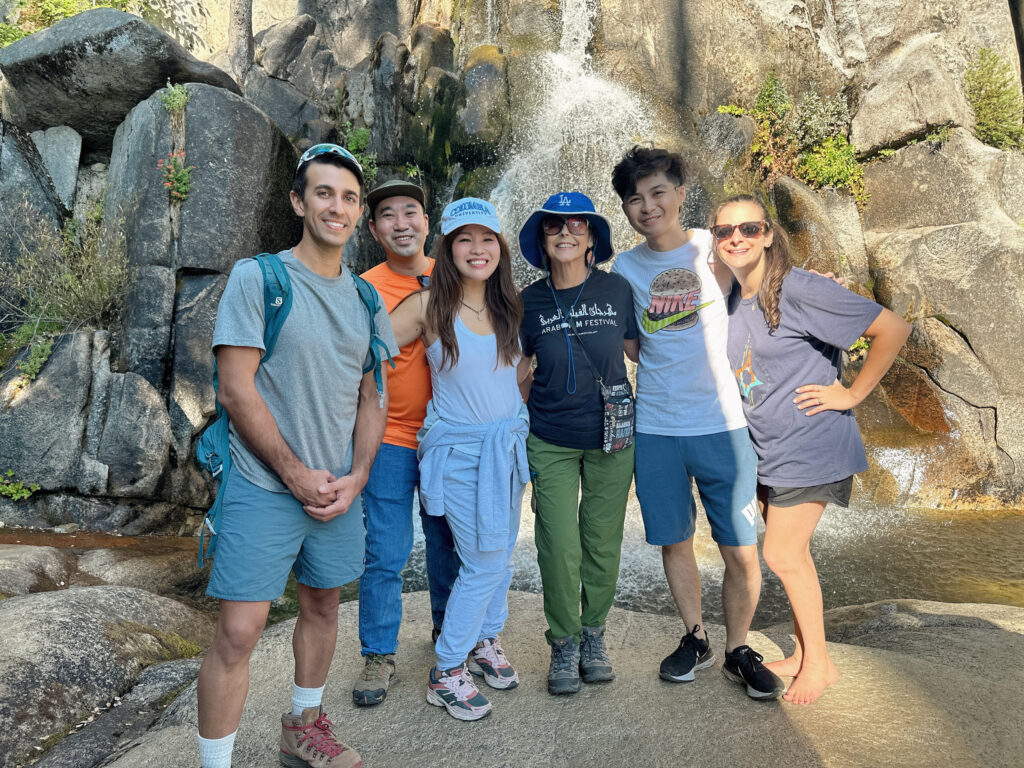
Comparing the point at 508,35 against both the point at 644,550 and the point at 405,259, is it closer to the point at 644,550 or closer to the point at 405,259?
the point at 644,550

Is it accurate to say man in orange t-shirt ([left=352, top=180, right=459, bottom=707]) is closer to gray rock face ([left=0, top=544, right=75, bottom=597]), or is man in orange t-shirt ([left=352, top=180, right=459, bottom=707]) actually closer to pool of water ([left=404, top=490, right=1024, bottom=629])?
pool of water ([left=404, top=490, right=1024, bottom=629])

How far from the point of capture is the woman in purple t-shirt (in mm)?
2891

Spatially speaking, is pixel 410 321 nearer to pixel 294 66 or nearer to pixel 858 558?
pixel 858 558

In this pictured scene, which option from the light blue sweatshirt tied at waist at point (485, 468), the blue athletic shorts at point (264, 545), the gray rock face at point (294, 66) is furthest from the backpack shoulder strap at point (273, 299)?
the gray rock face at point (294, 66)

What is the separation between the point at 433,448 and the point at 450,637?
2.56ft

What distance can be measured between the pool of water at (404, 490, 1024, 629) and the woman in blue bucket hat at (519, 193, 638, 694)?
7.60ft

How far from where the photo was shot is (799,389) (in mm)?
2928

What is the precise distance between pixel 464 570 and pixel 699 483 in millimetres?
1096

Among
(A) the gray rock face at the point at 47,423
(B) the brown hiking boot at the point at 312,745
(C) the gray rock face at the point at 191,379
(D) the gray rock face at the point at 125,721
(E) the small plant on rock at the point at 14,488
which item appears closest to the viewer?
(B) the brown hiking boot at the point at 312,745

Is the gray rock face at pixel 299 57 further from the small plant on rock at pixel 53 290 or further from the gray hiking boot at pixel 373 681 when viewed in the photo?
the gray hiking boot at pixel 373 681

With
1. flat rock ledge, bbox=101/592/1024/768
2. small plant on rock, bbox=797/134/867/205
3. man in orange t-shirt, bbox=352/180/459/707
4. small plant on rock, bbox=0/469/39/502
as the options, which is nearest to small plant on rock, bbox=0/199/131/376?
small plant on rock, bbox=0/469/39/502

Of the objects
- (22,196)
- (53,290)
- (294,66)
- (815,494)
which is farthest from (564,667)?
(294,66)

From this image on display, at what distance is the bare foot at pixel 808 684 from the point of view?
9.41ft

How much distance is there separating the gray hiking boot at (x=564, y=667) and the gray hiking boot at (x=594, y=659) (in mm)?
35
